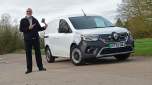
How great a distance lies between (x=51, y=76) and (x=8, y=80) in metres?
1.18

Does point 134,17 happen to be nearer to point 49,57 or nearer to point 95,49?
point 49,57

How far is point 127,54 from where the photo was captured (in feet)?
58.6

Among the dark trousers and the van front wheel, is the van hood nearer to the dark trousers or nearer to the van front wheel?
the van front wheel

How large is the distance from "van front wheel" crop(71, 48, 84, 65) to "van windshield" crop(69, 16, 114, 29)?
962 millimetres

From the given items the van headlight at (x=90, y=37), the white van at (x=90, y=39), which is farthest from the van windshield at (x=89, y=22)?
the van headlight at (x=90, y=37)

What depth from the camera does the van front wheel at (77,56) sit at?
17219mm

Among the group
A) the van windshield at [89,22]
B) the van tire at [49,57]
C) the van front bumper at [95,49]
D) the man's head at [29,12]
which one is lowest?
the van tire at [49,57]

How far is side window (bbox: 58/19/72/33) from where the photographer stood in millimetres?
18359

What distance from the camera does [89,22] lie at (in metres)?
18.5

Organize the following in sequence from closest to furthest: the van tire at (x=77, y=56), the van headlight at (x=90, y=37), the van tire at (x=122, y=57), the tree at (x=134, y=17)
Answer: the van headlight at (x=90, y=37), the van tire at (x=77, y=56), the van tire at (x=122, y=57), the tree at (x=134, y=17)

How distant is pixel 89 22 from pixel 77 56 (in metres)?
1.58

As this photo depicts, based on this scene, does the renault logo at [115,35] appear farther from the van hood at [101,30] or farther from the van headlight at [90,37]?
the van headlight at [90,37]

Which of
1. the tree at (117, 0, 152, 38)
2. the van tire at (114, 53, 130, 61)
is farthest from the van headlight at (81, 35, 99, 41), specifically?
the tree at (117, 0, 152, 38)

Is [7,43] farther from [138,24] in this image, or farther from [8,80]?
[138,24]
